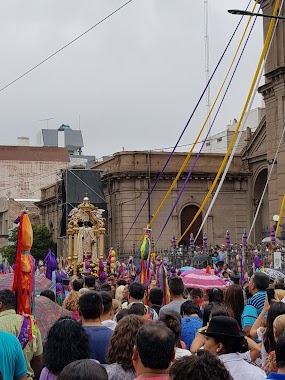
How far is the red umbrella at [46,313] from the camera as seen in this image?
25.7 ft

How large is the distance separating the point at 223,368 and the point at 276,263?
15793mm

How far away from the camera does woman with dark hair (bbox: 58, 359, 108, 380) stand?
3.90m

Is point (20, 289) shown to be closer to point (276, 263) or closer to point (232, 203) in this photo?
point (276, 263)

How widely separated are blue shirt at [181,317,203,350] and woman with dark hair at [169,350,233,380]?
379 cm

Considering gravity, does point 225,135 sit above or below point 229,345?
above

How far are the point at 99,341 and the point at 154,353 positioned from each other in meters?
1.96

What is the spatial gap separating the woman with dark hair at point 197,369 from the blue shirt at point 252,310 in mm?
3891

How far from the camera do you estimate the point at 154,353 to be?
14.5 feet

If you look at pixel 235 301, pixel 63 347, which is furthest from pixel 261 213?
pixel 63 347

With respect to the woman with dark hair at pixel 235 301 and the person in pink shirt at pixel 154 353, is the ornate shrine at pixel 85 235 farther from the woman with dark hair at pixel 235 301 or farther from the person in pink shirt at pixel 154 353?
the person in pink shirt at pixel 154 353

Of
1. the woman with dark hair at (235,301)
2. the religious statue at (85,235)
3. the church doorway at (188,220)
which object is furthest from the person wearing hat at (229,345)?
the church doorway at (188,220)

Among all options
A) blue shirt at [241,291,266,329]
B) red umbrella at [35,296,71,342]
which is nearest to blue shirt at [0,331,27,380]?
red umbrella at [35,296,71,342]

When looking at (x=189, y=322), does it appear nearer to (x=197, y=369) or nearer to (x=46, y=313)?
(x=46, y=313)

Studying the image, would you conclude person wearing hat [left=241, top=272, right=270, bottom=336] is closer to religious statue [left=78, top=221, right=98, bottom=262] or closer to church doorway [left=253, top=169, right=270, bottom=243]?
religious statue [left=78, top=221, right=98, bottom=262]
